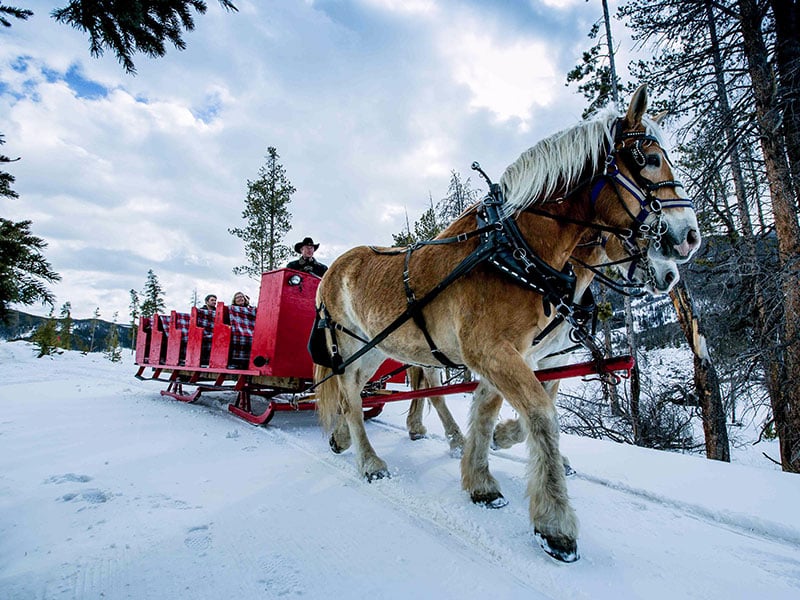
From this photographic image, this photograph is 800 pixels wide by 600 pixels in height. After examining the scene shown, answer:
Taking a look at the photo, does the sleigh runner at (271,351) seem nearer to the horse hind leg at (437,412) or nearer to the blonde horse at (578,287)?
the horse hind leg at (437,412)

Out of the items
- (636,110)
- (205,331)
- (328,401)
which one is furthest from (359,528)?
(205,331)

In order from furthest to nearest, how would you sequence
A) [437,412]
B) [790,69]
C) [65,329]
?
[65,329] < [790,69] < [437,412]

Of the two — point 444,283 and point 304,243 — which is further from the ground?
point 304,243

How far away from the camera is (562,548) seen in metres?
1.59

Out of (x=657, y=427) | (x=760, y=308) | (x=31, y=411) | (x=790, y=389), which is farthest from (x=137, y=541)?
(x=657, y=427)

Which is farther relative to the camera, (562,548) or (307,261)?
(307,261)

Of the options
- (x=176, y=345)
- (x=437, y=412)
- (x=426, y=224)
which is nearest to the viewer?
(x=437, y=412)

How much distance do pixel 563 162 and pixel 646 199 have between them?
1.55 ft

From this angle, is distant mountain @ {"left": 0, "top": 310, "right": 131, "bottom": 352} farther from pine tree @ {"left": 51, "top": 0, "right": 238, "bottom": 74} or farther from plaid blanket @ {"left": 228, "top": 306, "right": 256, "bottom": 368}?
pine tree @ {"left": 51, "top": 0, "right": 238, "bottom": 74}

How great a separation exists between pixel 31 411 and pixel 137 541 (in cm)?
431

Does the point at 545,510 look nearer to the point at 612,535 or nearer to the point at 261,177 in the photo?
the point at 612,535

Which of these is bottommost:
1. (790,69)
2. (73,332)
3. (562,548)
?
(562,548)

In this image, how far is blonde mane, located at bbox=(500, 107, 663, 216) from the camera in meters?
2.14

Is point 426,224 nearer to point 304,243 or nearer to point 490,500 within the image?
point 304,243
